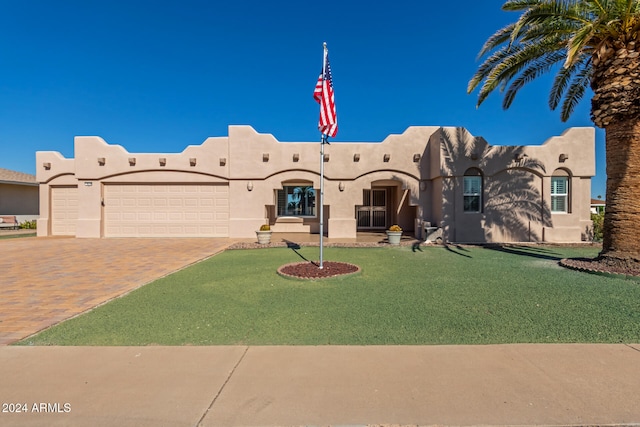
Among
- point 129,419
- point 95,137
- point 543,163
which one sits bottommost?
point 129,419

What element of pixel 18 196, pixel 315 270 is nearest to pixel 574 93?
pixel 315 270

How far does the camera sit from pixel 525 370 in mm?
3199

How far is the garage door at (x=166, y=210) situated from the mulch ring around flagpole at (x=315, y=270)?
29.4ft

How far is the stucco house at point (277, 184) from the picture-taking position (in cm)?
1390

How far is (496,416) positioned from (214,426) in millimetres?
2346

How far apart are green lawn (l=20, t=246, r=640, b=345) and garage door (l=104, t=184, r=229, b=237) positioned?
848 cm

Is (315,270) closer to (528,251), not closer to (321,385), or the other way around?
(321,385)

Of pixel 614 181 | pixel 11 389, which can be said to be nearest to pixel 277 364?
pixel 11 389

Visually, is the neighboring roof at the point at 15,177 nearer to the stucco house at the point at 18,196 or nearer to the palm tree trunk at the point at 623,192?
the stucco house at the point at 18,196

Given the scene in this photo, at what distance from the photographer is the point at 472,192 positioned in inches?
552

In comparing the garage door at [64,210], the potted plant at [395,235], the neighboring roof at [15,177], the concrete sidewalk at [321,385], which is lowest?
the concrete sidewalk at [321,385]

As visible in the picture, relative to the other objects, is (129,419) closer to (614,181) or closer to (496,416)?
(496,416)

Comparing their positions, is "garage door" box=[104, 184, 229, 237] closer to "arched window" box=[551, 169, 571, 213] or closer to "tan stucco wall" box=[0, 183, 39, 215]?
"tan stucco wall" box=[0, 183, 39, 215]

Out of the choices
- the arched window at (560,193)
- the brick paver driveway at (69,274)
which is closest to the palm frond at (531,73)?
the arched window at (560,193)
